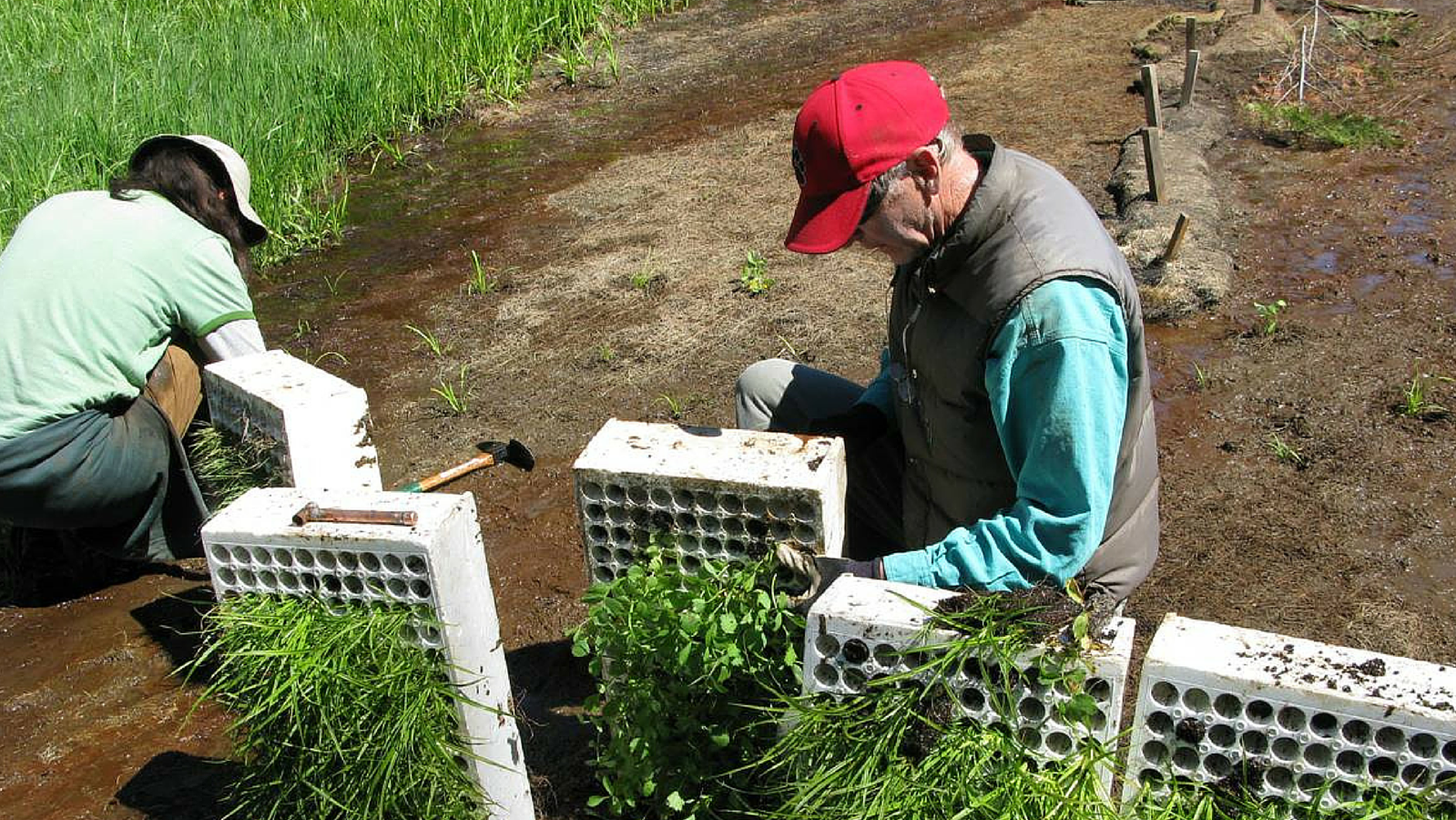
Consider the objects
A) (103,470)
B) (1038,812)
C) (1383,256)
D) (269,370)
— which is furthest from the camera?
(1383,256)

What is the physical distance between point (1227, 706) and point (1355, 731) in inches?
6.5

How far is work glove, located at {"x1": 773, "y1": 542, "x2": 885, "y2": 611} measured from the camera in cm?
220

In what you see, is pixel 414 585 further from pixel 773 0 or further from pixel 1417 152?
pixel 773 0

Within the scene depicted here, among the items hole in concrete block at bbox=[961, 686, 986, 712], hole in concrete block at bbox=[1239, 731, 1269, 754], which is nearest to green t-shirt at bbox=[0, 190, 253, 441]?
hole in concrete block at bbox=[961, 686, 986, 712]

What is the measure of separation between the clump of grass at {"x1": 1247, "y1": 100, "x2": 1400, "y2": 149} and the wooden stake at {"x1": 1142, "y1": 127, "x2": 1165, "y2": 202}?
1.36m

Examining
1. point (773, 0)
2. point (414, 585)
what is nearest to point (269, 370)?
point (414, 585)

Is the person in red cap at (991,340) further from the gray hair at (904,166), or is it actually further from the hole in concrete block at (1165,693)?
the hole in concrete block at (1165,693)

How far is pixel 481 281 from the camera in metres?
5.49

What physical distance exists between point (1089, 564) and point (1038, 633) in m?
0.60

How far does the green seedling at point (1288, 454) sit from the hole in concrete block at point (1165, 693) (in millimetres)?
2373

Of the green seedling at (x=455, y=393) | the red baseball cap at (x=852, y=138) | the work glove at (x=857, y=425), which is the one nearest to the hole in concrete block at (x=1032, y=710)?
the red baseball cap at (x=852, y=138)

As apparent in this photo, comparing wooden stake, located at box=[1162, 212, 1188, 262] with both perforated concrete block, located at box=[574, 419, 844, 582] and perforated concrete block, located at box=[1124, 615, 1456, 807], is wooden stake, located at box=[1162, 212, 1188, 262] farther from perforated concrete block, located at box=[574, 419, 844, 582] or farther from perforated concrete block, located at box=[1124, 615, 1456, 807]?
perforated concrete block, located at box=[1124, 615, 1456, 807]

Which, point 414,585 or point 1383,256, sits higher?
point 414,585

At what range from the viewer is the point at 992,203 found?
90.7 inches
